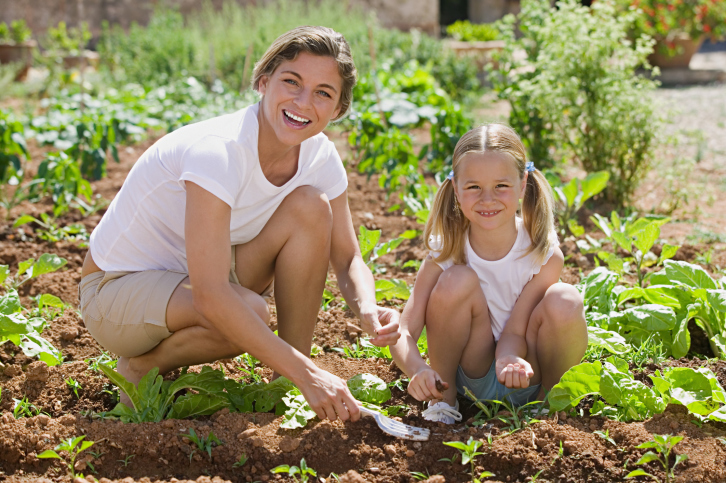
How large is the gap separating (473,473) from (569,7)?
294 cm

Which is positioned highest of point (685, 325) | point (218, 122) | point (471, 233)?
point (218, 122)

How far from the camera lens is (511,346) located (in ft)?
6.31

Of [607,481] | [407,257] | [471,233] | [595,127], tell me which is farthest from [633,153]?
[607,481]

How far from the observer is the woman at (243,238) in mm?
1786

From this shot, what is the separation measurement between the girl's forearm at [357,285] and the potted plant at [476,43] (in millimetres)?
6776

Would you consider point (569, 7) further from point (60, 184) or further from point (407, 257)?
point (60, 184)

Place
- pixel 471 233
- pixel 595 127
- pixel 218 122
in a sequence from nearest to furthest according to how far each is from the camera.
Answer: pixel 218 122 < pixel 471 233 < pixel 595 127

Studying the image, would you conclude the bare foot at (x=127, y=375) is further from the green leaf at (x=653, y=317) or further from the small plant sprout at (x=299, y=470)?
the green leaf at (x=653, y=317)

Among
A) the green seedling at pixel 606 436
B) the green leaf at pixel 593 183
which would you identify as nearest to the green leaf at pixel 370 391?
the green seedling at pixel 606 436

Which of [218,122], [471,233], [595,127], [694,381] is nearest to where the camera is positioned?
[694,381]

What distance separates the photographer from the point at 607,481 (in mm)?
1648

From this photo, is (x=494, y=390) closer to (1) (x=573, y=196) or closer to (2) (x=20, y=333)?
(2) (x=20, y=333)

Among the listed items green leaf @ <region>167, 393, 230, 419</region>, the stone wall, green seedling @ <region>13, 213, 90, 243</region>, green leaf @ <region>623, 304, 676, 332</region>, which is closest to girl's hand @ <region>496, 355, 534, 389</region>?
green leaf @ <region>623, 304, 676, 332</region>

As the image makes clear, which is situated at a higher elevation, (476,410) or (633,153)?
(633,153)
